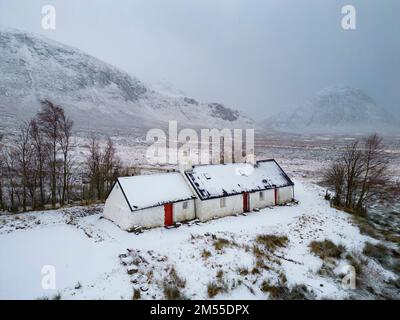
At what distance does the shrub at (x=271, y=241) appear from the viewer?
2014cm

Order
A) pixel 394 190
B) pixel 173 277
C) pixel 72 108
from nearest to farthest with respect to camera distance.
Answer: pixel 173 277 → pixel 394 190 → pixel 72 108

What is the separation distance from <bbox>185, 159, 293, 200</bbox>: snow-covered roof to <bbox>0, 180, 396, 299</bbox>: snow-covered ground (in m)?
2.67

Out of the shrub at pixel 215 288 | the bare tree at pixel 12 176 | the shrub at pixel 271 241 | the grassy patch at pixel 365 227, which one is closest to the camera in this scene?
the shrub at pixel 215 288

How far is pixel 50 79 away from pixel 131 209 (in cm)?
18383

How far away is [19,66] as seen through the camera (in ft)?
572

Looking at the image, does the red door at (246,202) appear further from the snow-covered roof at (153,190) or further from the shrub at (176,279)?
the shrub at (176,279)

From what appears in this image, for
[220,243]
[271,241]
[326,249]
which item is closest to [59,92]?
[220,243]

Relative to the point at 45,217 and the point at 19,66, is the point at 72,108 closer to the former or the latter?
the point at 19,66

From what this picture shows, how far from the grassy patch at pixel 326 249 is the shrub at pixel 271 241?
74.7 inches

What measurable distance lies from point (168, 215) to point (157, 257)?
597cm

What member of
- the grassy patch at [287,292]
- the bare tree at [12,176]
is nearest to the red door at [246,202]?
the grassy patch at [287,292]

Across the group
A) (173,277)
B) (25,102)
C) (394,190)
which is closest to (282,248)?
(173,277)

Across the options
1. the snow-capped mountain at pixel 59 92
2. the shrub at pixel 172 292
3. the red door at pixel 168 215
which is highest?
the snow-capped mountain at pixel 59 92

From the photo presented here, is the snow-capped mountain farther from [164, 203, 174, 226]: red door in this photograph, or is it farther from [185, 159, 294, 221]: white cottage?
[164, 203, 174, 226]: red door
